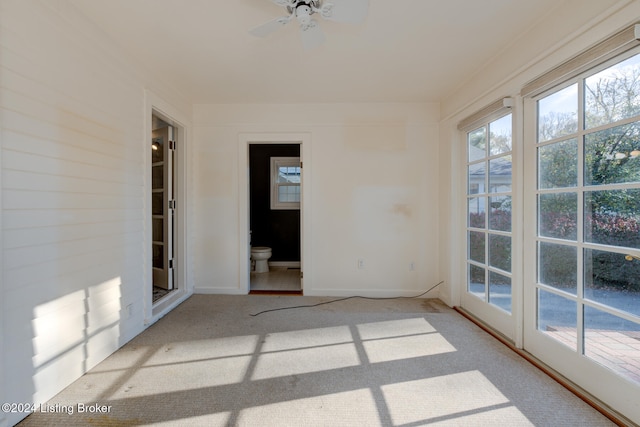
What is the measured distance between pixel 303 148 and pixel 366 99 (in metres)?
0.93

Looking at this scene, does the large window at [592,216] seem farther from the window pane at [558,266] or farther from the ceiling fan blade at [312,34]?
the ceiling fan blade at [312,34]

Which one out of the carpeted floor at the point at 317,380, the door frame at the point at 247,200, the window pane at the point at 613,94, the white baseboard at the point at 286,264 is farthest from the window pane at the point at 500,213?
the white baseboard at the point at 286,264

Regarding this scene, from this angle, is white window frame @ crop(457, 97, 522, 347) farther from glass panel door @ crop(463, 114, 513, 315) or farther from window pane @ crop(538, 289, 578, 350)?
window pane @ crop(538, 289, 578, 350)

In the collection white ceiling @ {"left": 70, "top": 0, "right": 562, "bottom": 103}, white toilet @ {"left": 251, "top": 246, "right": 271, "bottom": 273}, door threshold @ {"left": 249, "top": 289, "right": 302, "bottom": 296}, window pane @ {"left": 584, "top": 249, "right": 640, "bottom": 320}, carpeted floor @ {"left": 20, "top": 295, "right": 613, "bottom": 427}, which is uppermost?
white ceiling @ {"left": 70, "top": 0, "right": 562, "bottom": 103}

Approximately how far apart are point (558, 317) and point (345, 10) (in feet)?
7.56

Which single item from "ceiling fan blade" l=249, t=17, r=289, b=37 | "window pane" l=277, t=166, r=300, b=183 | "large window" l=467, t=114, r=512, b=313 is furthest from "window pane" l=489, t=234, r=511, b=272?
"window pane" l=277, t=166, r=300, b=183

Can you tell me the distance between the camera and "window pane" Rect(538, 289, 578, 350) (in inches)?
65.7

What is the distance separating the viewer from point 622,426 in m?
1.32

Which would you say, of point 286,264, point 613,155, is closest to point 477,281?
point 613,155

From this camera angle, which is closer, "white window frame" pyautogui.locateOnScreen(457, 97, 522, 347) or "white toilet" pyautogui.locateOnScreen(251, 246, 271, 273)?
"white window frame" pyautogui.locateOnScreen(457, 97, 522, 347)

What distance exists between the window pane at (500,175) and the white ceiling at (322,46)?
0.86 m

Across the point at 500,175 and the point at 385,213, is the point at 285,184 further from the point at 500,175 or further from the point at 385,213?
the point at 500,175

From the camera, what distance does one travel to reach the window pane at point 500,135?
7.32 ft

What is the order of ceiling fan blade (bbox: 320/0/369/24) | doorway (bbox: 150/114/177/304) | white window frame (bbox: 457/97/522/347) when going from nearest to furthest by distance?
ceiling fan blade (bbox: 320/0/369/24) → white window frame (bbox: 457/97/522/347) → doorway (bbox: 150/114/177/304)
